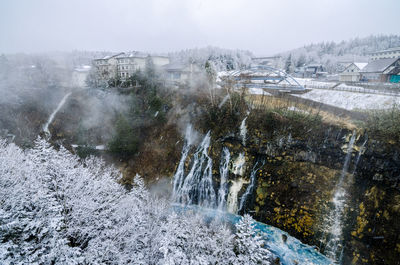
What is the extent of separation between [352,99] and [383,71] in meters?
18.3

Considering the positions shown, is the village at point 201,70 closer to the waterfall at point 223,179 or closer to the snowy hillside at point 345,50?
the waterfall at point 223,179

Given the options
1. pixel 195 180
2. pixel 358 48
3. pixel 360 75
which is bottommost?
pixel 195 180

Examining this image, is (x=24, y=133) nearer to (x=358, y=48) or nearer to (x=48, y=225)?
(x=48, y=225)

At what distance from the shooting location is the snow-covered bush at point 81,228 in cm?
916

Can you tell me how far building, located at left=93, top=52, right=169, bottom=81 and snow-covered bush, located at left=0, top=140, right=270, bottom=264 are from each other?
4290cm

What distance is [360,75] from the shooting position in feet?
127

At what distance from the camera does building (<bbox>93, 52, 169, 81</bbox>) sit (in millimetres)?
51156

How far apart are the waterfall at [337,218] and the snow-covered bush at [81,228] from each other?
8157 mm

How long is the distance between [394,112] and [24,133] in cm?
5573

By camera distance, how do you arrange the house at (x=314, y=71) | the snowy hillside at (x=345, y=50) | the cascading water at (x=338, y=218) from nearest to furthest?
1. the cascading water at (x=338, y=218)
2. the house at (x=314, y=71)
3. the snowy hillside at (x=345, y=50)

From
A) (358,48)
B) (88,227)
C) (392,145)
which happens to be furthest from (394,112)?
(358,48)

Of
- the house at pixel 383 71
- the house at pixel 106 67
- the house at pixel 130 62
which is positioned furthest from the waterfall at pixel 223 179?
the house at pixel 106 67

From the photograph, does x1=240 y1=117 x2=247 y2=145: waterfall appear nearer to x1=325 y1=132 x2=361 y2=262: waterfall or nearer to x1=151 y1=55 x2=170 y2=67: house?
x1=325 y1=132 x2=361 y2=262: waterfall

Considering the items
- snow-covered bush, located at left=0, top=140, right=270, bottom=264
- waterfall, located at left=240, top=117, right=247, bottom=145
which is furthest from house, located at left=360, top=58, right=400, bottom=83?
snow-covered bush, located at left=0, top=140, right=270, bottom=264
